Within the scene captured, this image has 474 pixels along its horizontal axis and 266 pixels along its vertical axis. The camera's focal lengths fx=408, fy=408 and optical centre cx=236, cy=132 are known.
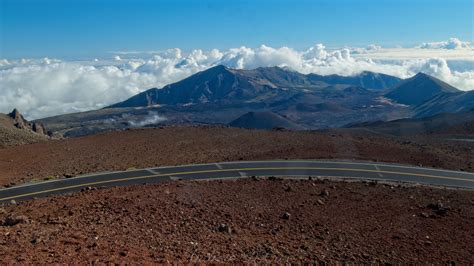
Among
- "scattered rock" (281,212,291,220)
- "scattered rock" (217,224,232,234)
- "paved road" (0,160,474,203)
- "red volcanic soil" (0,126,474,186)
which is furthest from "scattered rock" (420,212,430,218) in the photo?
"red volcanic soil" (0,126,474,186)

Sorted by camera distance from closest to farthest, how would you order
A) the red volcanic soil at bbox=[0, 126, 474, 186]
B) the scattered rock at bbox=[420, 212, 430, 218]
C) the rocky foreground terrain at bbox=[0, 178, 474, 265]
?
1. the rocky foreground terrain at bbox=[0, 178, 474, 265]
2. the scattered rock at bbox=[420, 212, 430, 218]
3. the red volcanic soil at bbox=[0, 126, 474, 186]

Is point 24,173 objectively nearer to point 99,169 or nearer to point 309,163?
point 99,169

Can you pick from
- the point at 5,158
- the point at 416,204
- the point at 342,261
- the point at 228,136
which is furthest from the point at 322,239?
the point at 5,158

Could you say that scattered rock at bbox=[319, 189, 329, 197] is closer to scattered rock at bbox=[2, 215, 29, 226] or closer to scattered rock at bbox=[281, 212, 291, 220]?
scattered rock at bbox=[281, 212, 291, 220]

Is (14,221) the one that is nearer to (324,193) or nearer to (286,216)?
(286,216)

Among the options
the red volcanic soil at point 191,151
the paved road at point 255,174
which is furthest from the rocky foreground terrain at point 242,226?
the red volcanic soil at point 191,151

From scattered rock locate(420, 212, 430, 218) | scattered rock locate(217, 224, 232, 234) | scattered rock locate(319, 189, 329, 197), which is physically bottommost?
scattered rock locate(420, 212, 430, 218)

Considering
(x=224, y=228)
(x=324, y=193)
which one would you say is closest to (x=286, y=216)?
(x=224, y=228)
